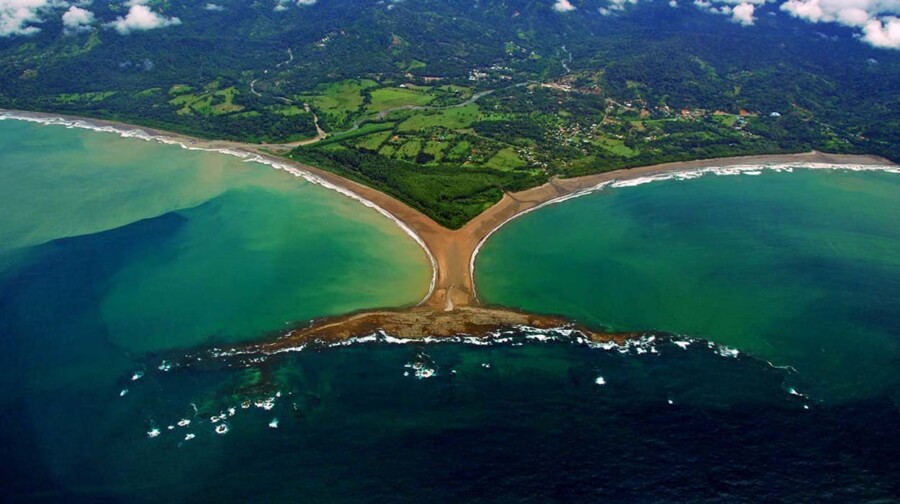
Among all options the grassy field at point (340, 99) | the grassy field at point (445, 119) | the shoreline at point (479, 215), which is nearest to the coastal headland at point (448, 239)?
the shoreline at point (479, 215)

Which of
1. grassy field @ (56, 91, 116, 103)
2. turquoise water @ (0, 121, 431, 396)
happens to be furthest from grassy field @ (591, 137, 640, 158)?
grassy field @ (56, 91, 116, 103)

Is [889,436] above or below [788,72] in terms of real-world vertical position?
below

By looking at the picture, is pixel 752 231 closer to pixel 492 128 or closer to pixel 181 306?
pixel 492 128

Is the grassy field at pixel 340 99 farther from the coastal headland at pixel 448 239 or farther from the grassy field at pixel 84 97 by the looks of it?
the grassy field at pixel 84 97

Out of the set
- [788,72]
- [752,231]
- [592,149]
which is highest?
[788,72]

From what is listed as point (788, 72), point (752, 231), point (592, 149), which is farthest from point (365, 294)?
point (788, 72)

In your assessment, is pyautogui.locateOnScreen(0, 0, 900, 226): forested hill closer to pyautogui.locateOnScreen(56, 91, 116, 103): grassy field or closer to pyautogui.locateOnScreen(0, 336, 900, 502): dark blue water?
pyautogui.locateOnScreen(56, 91, 116, 103): grassy field
